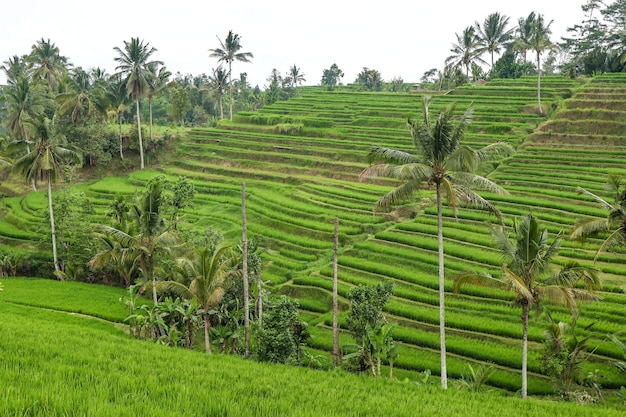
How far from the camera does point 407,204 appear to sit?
32000 mm

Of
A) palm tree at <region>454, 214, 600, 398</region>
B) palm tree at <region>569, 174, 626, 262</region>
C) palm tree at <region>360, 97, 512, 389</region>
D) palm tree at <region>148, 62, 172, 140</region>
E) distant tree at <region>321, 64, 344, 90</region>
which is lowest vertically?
palm tree at <region>454, 214, 600, 398</region>

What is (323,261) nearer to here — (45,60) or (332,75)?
(45,60)

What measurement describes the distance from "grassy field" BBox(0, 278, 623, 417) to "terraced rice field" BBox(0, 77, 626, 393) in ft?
18.9

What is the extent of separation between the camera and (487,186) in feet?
43.3

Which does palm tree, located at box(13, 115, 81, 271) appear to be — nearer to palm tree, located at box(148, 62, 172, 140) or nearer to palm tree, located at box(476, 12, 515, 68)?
palm tree, located at box(148, 62, 172, 140)

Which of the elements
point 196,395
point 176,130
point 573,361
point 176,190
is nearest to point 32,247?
point 176,190

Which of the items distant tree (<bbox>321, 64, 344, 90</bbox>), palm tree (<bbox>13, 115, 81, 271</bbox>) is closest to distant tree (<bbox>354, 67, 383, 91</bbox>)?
distant tree (<bbox>321, 64, 344, 90</bbox>)

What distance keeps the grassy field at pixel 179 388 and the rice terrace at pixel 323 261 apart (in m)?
0.07

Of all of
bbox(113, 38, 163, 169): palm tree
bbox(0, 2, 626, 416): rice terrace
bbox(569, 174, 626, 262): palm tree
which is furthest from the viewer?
bbox(113, 38, 163, 169): palm tree

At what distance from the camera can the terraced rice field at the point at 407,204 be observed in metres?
18.6

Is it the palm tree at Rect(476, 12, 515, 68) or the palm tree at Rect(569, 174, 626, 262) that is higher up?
the palm tree at Rect(476, 12, 515, 68)

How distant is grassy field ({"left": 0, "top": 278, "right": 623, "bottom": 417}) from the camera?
23.9 ft

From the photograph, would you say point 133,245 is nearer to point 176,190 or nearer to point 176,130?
point 176,190

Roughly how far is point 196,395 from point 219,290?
7.87m
